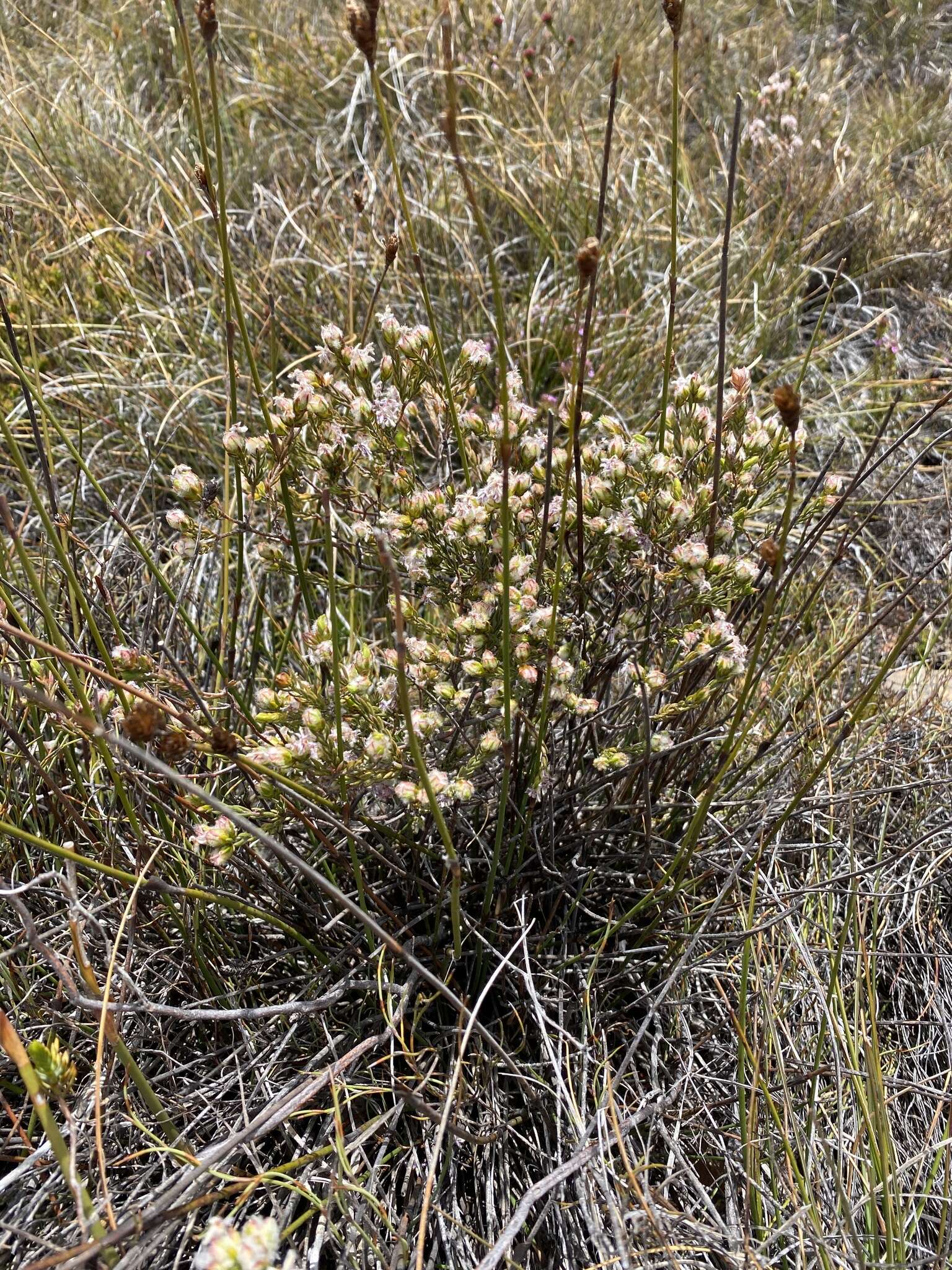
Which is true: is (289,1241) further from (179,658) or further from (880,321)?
(880,321)

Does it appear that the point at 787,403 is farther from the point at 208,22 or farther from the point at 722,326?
the point at 208,22

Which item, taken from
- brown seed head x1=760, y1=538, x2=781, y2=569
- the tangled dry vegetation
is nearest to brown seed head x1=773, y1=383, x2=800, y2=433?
the tangled dry vegetation

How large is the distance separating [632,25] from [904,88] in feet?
5.43

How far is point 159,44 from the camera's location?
3984 millimetres

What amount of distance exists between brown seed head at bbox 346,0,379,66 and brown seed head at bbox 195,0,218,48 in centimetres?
15

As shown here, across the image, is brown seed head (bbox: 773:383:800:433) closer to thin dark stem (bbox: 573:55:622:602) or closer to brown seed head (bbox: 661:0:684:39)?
thin dark stem (bbox: 573:55:622:602)

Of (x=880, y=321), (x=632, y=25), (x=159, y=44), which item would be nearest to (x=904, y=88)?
(x=632, y=25)

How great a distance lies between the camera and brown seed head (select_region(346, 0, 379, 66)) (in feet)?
2.71

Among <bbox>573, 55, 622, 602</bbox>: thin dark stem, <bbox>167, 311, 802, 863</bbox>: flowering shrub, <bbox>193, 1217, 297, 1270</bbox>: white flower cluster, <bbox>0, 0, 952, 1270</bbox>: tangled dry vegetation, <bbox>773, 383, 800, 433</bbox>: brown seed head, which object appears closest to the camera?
<bbox>193, 1217, 297, 1270</bbox>: white flower cluster

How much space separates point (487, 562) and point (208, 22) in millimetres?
769

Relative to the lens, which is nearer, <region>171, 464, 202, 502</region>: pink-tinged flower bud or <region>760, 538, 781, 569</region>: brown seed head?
<region>760, 538, 781, 569</region>: brown seed head

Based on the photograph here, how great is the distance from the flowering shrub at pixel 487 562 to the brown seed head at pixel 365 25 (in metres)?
0.47

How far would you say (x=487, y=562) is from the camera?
139 centimetres

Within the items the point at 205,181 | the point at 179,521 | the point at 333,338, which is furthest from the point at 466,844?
the point at 205,181
